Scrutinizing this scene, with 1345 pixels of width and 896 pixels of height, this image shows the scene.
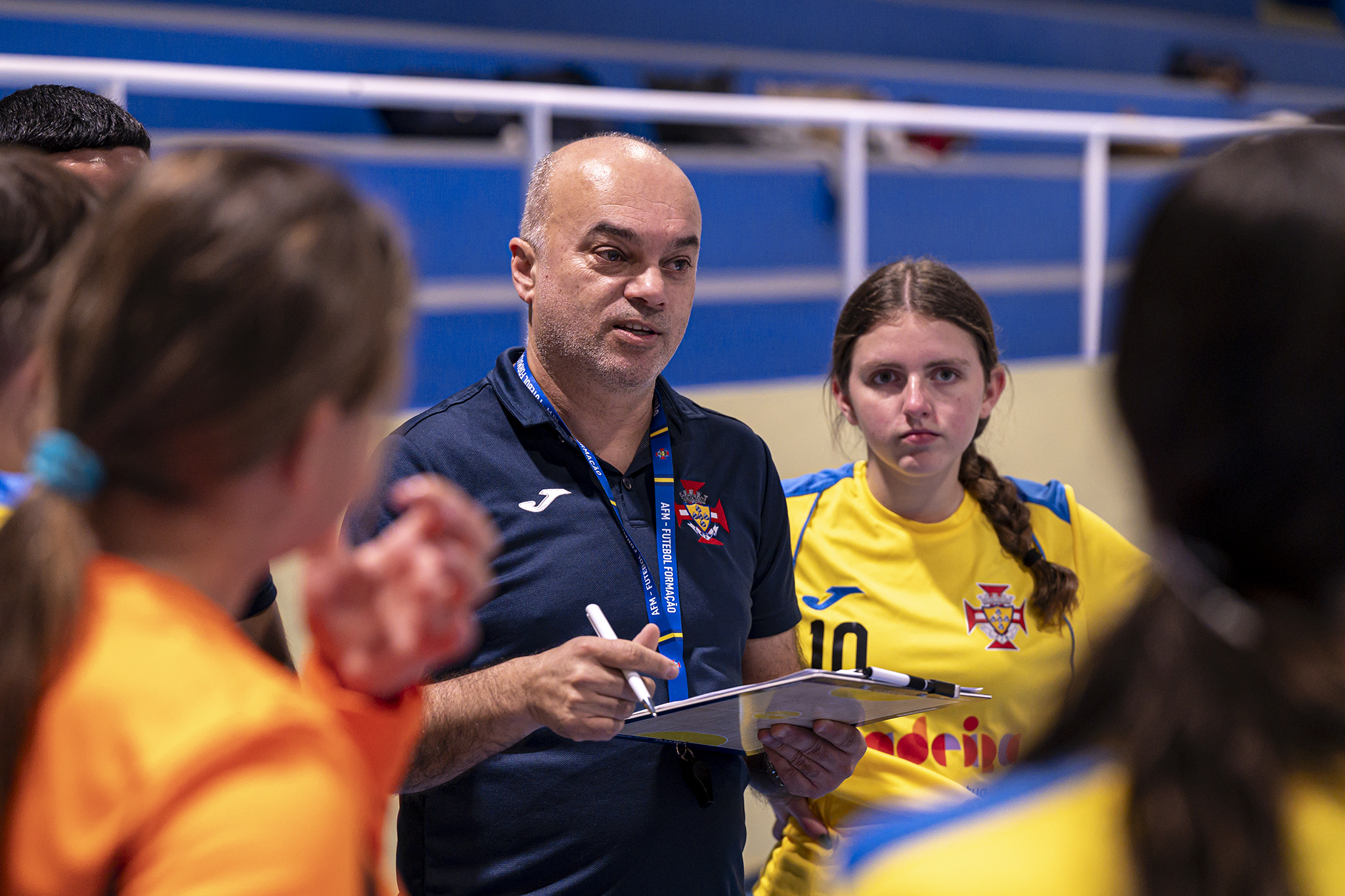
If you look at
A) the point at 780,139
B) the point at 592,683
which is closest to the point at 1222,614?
the point at 592,683

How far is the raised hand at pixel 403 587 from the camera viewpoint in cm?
76

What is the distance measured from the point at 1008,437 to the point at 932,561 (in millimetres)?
1287

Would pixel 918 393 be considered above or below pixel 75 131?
below

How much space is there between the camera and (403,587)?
767 mm

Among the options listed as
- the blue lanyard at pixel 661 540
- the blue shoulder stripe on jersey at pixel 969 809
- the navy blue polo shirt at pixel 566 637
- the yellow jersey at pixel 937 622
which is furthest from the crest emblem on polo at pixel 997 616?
the blue shoulder stripe on jersey at pixel 969 809

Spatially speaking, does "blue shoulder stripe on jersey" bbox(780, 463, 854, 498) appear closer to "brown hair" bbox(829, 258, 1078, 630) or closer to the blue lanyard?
"brown hair" bbox(829, 258, 1078, 630)

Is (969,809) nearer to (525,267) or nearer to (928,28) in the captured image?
(525,267)

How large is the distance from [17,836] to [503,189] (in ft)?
11.5

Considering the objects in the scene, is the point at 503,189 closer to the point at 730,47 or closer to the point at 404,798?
the point at 730,47

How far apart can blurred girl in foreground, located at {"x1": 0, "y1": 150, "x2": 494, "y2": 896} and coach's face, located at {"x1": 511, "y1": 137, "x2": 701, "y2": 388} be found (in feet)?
3.07

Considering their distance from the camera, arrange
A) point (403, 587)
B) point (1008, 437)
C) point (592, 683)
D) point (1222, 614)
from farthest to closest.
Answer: point (1008, 437)
point (592, 683)
point (403, 587)
point (1222, 614)

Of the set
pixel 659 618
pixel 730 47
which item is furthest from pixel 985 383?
pixel 730 47

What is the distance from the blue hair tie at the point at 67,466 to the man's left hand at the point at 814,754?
1093mm

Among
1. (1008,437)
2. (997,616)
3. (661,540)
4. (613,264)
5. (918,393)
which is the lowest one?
(1008,437)
